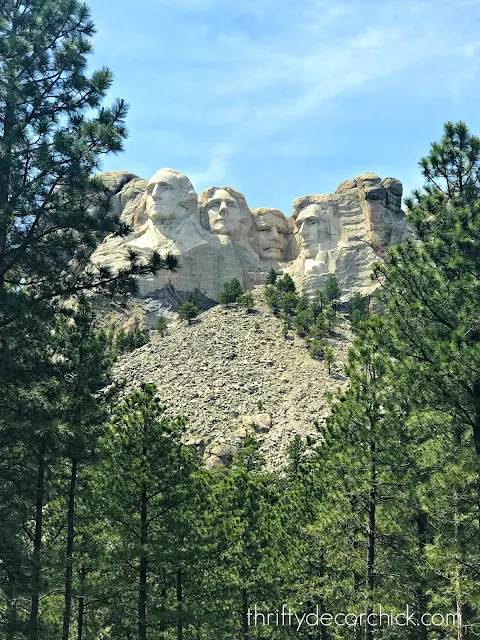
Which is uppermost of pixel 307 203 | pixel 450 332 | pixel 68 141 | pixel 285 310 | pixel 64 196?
pixel 307 203

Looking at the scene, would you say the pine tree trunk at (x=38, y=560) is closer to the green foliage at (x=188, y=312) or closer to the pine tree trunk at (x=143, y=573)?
the pine tree trunk at (x=143, y=573)

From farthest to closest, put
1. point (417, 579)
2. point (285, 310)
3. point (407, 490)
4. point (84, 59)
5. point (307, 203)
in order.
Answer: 1. point (307, 203)
2. point (285, 310)
3. point (417, 579)
4. point (407, 490)
5. point (84, 59)

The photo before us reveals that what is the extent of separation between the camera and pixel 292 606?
24.6 meters

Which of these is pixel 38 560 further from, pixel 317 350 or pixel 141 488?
pixel 317 350

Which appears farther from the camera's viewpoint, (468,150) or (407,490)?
(407,490)

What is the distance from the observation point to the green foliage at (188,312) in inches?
3625

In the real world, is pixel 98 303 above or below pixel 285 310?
below

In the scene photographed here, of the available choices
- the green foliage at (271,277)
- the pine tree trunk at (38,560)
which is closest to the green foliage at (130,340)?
the green foliage at (271,277)

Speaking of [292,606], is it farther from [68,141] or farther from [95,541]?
[68,141]

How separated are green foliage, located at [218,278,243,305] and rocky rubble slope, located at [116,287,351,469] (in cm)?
282

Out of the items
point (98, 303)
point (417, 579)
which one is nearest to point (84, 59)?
point (98, 303)

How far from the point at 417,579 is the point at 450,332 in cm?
909

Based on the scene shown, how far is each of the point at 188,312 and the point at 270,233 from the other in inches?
1155

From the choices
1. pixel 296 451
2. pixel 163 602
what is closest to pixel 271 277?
pixel 296 451
